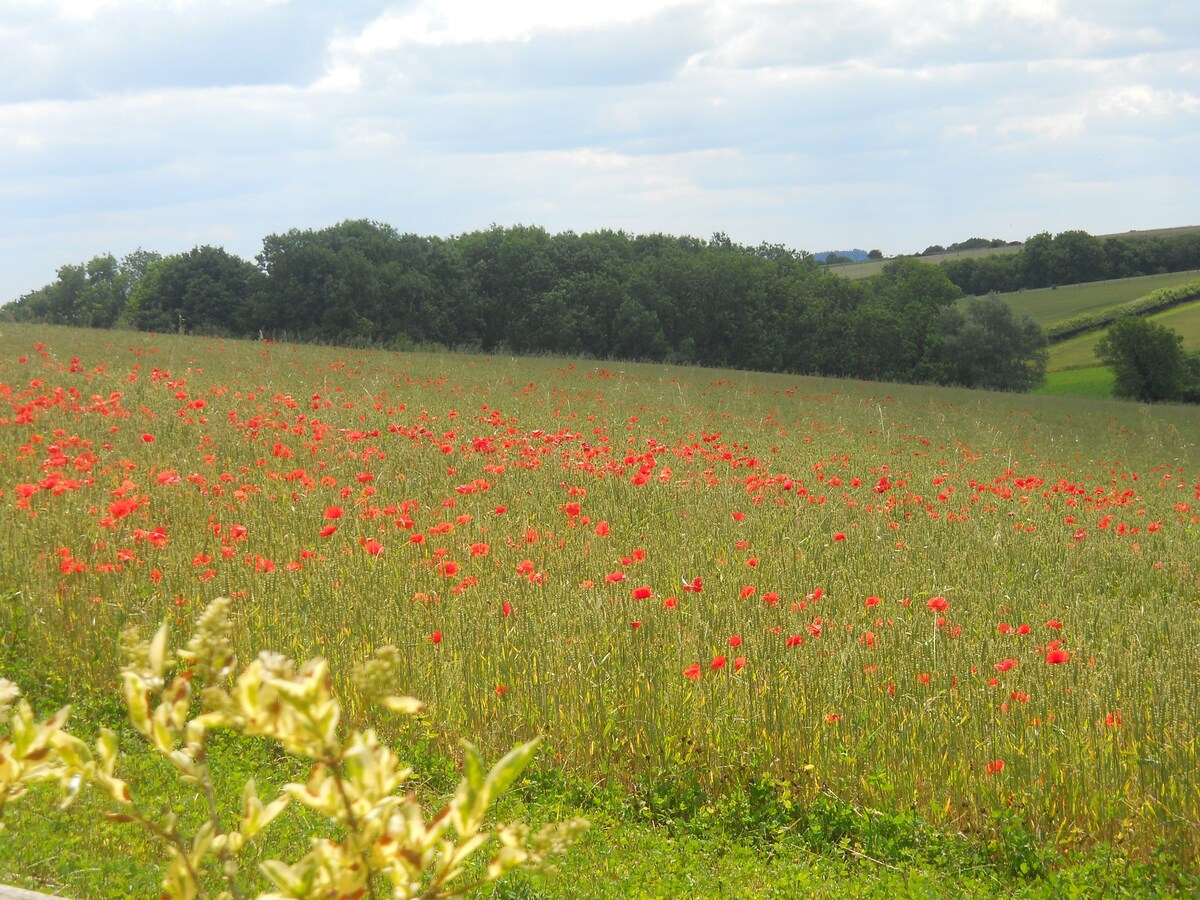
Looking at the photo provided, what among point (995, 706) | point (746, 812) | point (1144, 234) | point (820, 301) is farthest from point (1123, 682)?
point (1144, 234)

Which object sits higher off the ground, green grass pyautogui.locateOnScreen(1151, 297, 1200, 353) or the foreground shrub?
green grass pyautogui.locateOnScreen(1151, 297, 1200, 353)

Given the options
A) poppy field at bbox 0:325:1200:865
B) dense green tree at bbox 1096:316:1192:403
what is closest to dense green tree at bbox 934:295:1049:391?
dense green tree at bbox 1096:316:1192:403

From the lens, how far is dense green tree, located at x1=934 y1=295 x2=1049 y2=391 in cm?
4828

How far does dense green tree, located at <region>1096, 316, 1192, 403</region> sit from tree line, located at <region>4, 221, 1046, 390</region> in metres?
3.90

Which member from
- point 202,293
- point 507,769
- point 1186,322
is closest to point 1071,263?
point 1186,322

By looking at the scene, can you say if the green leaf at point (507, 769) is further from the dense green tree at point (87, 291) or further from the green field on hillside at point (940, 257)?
the green field on hillside at point (940, 257)

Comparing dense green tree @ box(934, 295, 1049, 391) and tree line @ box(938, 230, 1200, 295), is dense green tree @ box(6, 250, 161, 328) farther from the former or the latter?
tree line @ box(938, 230, 1200, 295)

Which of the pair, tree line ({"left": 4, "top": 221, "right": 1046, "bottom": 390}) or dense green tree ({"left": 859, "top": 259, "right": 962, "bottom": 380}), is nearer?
tree line ({"left": 4, "top": 221, "right": 1046, "bottom": 390})

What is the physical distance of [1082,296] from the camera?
6831 centimetres

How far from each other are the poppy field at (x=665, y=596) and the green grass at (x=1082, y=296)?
186 ft

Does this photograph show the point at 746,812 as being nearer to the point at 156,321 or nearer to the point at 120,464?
the point at 120,464

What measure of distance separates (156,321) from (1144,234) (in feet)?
239

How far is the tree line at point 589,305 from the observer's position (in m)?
39.9

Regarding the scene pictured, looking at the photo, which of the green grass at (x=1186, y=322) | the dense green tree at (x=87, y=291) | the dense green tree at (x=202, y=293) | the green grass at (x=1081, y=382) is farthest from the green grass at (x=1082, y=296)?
the dense green tree at (x=87, y=291)
